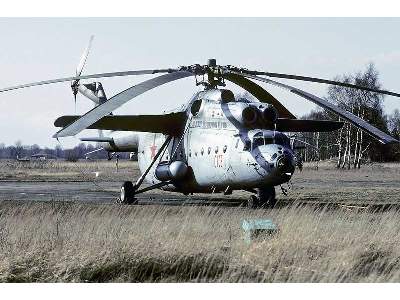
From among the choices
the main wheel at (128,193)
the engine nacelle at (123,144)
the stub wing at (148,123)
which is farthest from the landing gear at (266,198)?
the engine nacelle at (123,144)

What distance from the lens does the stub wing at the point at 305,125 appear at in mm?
20422

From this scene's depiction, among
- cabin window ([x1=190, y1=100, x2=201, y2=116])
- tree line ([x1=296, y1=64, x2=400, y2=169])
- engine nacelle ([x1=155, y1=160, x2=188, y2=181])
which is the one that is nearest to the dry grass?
engine nacelle ([x1=155, y1=160, x2=188, y2=181])

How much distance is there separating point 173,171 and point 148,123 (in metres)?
1.98

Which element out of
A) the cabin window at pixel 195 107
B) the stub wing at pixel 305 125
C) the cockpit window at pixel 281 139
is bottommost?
the cockpit window at pixel 281 139

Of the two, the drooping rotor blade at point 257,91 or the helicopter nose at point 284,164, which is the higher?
the drooping rotor blade at point 257,91

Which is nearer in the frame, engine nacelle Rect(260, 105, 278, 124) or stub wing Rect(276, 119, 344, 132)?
engine nacelle Rect(260, 105, 278, 124)

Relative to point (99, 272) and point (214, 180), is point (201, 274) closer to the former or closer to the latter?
point (99, 272)

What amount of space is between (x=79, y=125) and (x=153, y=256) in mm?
3542

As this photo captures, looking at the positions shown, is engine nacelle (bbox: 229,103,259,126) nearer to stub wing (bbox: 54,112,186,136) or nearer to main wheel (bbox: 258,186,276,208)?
main wheel (bbox: 258,186,276,208)

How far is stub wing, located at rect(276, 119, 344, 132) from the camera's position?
2042 cm

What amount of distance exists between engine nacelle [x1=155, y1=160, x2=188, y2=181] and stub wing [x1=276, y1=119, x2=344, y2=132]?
3.63 m

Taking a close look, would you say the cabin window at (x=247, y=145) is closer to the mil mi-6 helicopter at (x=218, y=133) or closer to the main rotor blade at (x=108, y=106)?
the mil mi-6 helicopter at (x=218, y=133)

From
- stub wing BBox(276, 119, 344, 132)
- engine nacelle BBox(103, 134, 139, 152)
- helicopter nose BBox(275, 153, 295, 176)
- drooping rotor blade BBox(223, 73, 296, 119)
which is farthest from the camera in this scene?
engine nacelle BBox(103, 134, 139, 152)

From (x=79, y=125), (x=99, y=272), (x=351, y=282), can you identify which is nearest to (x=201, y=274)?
(x=99, y=272)
